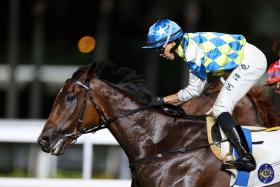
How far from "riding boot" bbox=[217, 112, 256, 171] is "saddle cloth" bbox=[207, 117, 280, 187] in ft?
0.13

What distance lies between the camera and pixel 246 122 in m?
7.14

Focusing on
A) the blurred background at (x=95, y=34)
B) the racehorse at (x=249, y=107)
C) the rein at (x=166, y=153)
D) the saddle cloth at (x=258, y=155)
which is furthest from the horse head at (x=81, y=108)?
the blurred background at (x=95, y=34)

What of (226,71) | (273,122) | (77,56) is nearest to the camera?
(226,71)

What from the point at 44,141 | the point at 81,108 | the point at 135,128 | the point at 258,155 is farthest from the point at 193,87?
the point at 44,141

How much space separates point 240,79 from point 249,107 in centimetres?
161

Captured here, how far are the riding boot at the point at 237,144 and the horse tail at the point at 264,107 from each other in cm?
153

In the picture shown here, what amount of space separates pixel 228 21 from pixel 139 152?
31.6 feet

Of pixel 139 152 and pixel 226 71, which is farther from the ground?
pixel 226 71

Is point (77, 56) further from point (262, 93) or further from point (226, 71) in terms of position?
point (226, 71)

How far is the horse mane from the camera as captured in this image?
563 centimetres

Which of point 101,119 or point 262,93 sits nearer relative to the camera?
point 101,119

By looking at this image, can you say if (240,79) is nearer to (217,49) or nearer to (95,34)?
(217,49)

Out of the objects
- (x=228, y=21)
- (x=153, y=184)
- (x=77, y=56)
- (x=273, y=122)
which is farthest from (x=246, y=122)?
(x=77, y=56)

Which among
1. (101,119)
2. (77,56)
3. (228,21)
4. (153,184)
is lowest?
(77,56)
